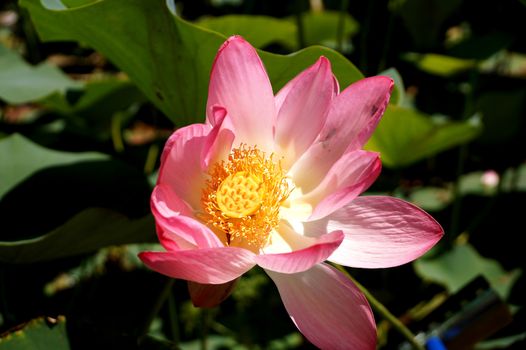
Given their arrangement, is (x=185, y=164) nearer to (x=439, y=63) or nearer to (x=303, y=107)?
(x=303, y=107)

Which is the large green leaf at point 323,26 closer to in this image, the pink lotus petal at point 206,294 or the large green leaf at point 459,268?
the large green leaf at point 459,268

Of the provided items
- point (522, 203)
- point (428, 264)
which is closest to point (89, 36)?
point (428, 264)

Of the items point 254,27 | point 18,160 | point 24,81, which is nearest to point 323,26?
point 254,27

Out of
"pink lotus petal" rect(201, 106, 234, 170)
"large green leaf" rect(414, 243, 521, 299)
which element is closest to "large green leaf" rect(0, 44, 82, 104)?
"pink lotus petal" rect(201, 106, 234, 170)

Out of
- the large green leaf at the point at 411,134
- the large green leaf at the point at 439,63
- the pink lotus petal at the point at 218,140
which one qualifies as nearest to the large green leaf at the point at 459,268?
the large green leaf at the point at 411,134

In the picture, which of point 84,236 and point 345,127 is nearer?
point 345,127

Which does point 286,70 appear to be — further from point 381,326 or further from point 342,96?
point 381,326
